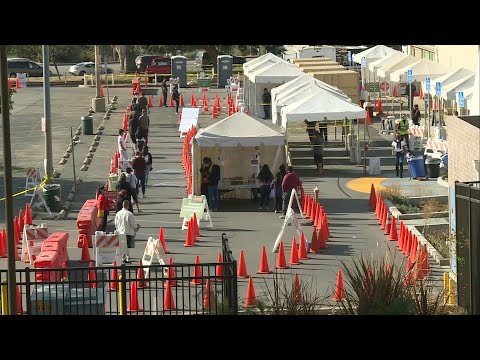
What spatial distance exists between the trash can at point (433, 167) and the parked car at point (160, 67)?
3226cm

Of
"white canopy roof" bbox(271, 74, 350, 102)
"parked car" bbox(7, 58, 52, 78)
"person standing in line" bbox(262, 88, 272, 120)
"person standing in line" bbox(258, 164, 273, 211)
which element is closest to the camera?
"person standing in line" bbox(258, 164, 273, 211)

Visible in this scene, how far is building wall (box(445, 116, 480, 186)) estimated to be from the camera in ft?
62.6

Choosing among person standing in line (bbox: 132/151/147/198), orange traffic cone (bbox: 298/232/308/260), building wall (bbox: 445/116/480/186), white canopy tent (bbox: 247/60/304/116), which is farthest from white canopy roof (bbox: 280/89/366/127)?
building wall (bbox: 445/116/480/186)

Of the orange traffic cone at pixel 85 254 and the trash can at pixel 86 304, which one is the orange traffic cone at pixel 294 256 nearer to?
the orange traffic cone at pixel 85 254

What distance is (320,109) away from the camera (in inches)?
1291

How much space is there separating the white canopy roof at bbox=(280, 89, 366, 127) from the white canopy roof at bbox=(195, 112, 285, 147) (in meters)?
3.14

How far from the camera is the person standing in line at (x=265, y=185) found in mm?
28344

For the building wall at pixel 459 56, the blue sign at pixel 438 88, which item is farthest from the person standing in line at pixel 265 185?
the building wall at pixel 459 56

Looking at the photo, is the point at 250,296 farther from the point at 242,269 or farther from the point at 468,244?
the point at 468,244

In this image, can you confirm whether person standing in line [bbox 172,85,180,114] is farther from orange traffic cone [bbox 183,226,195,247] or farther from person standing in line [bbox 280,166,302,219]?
orange traffic cone [bbox 183,226,195,247]

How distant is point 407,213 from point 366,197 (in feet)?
9.00
